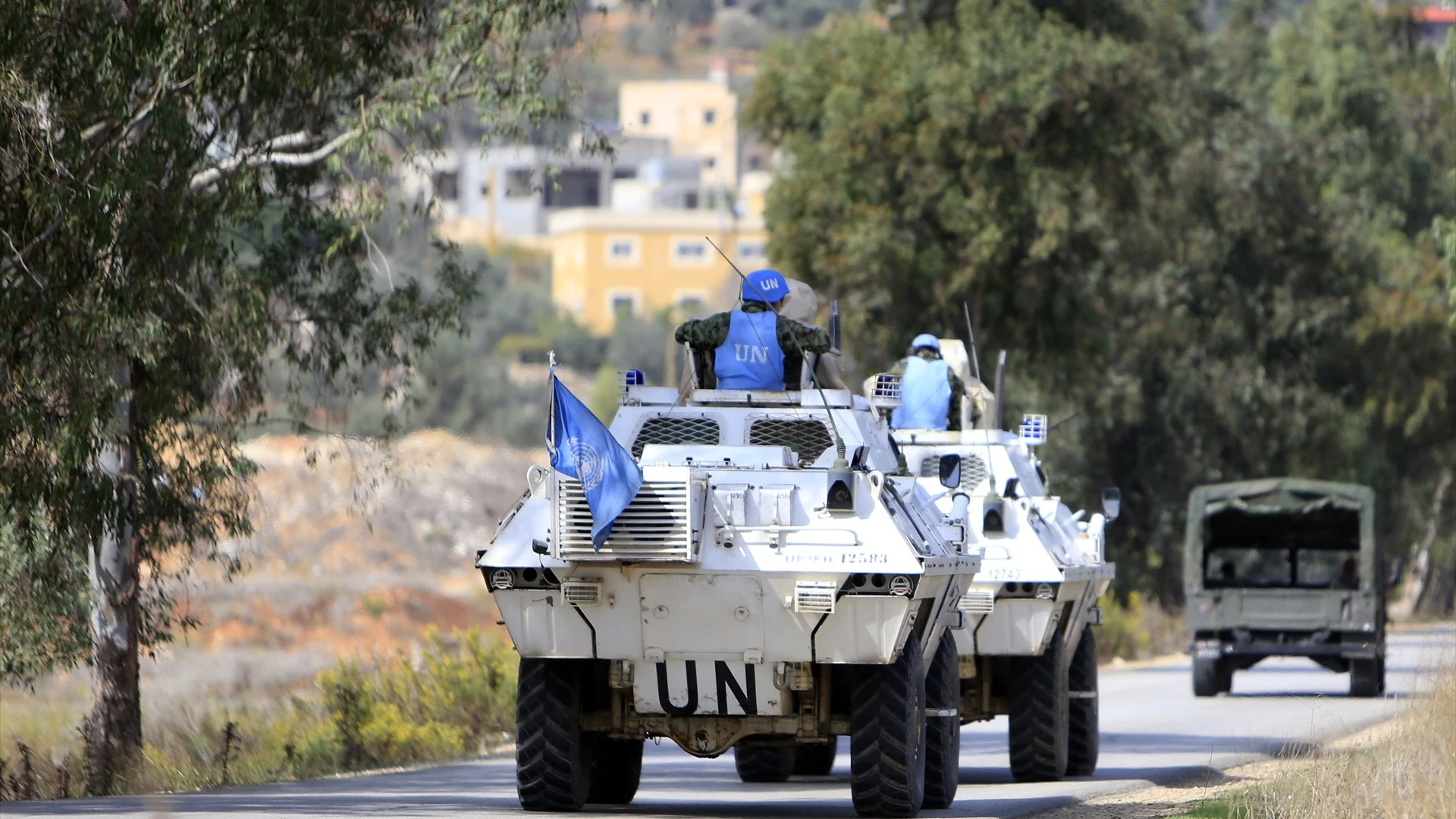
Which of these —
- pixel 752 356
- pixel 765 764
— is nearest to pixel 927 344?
pixel 765 764

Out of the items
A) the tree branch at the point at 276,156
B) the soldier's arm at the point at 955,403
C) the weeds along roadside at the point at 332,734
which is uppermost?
the tree branch at the point at 276,156

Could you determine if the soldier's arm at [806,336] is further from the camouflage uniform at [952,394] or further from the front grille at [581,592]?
the camouflage uniform at [952,394]

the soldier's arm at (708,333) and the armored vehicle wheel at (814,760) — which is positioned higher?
the soldier's arm at (708,333)

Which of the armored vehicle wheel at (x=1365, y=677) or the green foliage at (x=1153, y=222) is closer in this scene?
the armored vehicle wheel at (x=1365, y=677)

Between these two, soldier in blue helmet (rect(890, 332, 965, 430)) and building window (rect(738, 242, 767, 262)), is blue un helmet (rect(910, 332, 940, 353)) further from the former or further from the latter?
building window (rect(738, 242, 767, 262))

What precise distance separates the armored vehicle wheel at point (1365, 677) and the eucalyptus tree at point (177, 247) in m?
12.4

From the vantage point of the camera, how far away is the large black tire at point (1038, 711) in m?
16.1

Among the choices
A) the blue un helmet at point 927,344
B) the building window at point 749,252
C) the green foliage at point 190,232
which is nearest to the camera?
the green foliage at point 190,232

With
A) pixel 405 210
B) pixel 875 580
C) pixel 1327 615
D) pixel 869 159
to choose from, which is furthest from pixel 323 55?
pixel 869 159

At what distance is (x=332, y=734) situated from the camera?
19.6 meters

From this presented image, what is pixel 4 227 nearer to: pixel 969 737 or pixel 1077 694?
pixel 1077 694

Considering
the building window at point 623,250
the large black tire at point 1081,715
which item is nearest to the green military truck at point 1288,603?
the large black tire at point 1081,715

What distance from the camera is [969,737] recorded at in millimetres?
23250

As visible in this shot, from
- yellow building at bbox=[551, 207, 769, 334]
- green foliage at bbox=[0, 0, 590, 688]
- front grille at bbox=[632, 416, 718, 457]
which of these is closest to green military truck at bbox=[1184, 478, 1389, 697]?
green foliage at bbox=[0, 0, 590, 688]
